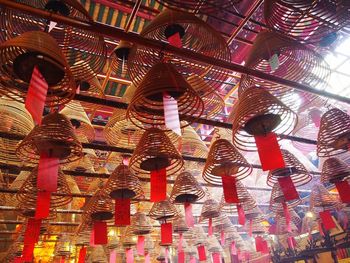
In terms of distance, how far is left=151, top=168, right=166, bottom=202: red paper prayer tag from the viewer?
3330mm

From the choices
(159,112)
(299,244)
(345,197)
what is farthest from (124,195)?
(299,244)

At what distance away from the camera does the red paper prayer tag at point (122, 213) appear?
407 centimetres

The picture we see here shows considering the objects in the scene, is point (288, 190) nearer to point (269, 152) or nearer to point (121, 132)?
point (269, 152)

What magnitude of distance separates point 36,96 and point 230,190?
2.57 metres

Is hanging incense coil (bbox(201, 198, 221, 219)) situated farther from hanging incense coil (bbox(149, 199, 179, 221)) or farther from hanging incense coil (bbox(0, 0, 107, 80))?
hanging incense coil (bbox(0, 0, 107, 80))

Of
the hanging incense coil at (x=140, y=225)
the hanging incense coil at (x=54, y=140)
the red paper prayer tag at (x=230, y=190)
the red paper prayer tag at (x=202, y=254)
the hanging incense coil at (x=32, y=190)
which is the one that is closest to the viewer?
the hanging incense coil at (x=54, y=140)

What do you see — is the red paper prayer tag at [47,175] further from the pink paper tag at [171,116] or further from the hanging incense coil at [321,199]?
the hanging incense coil at [321,199]

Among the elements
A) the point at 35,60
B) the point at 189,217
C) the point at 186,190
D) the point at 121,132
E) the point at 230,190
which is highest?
the point at 121,132

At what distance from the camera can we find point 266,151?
2990 millimetres

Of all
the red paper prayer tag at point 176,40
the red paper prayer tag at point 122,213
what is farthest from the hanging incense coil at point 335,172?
the red paper prayer tag at point 176,40

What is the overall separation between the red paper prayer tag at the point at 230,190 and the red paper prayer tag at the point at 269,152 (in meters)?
0.98

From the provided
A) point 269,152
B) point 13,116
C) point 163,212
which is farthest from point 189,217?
point 13,116

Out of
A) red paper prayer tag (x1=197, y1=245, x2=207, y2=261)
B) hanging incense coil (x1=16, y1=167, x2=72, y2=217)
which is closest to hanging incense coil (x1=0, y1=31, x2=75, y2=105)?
hanging incense coil (x1=16, y1=167, x2=72, y2=217)

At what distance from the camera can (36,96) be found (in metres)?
2.14
